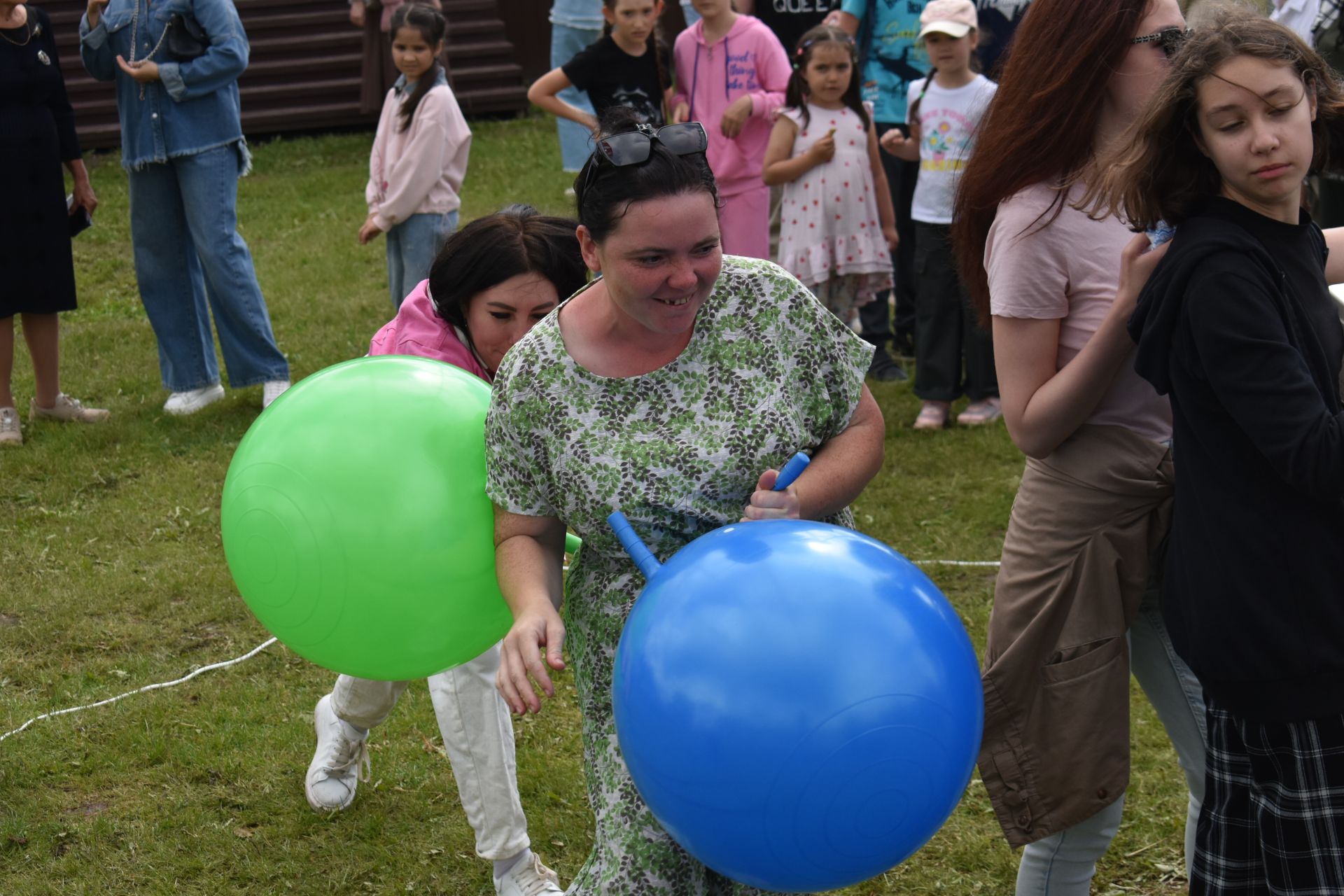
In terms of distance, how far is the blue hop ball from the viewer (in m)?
1.95

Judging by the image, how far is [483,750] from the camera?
11.5 feet

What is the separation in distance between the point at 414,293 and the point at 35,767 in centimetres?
204

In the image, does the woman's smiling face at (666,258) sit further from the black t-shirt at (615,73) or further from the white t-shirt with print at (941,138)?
Answer: the black t-shirt at (615,73)

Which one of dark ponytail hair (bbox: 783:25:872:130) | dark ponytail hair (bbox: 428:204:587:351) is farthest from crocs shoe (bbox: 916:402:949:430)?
dark ponytail hair (bbox: 428:204:587:351)

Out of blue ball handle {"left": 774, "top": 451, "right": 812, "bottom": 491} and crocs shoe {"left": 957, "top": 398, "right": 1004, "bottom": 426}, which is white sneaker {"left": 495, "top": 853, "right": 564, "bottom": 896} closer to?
blue ball handle {"left": 774, "top": 451, "right": 812, "bottom": 491}

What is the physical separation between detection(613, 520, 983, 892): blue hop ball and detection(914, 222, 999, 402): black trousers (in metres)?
5.01

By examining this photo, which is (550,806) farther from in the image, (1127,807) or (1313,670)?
(1313,670)

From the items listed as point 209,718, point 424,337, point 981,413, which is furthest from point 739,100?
point 424,337

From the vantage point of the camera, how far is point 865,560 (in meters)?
2.09

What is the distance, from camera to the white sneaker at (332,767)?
4109 millimetres

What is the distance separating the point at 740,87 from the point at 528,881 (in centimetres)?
491

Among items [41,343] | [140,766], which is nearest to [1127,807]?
[140,766]

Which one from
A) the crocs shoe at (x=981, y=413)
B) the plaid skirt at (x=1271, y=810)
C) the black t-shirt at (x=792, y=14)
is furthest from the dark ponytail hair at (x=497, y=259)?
the black t-shirt at (x=792, y=14)

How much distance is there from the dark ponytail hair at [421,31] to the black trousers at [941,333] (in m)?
2.42
